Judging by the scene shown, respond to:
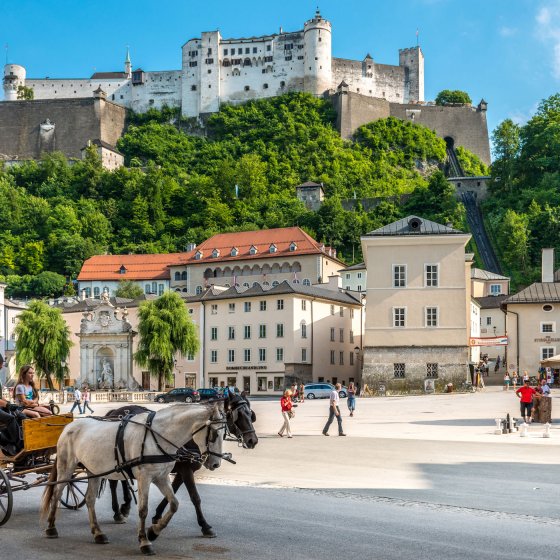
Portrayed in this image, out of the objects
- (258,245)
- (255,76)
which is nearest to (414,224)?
(258,245)

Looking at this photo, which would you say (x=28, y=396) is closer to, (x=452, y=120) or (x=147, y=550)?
(x=147, y=550)

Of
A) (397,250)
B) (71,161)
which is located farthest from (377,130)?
(397,250)

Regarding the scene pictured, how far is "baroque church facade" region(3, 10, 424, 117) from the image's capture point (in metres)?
143

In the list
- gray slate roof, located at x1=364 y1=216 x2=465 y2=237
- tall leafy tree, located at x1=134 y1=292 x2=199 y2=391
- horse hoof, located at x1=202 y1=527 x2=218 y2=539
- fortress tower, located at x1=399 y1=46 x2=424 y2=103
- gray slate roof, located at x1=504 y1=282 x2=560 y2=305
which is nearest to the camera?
horse hoof, located at x1=202 y1=527 x2=218 y2=539

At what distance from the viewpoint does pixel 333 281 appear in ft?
260

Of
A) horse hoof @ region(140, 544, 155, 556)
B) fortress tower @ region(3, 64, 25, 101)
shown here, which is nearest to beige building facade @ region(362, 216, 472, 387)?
horse hoof @ region(140, 544, 155, 556)

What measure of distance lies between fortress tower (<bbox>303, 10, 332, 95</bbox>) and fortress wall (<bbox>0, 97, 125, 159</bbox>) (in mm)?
31694

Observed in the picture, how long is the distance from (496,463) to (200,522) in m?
10.3

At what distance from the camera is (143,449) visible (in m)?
10.5

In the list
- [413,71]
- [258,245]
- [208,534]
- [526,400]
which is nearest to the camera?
[208,534]

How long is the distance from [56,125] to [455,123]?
208ft

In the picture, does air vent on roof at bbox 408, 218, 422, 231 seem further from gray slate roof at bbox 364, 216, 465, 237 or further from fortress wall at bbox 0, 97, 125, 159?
fortress wall at bbox 0, 97, 125, 159

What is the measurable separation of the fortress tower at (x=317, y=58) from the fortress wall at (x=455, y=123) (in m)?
11.8

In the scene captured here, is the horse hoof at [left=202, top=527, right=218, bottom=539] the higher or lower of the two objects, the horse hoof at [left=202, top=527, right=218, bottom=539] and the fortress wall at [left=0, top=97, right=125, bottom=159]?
the lower
